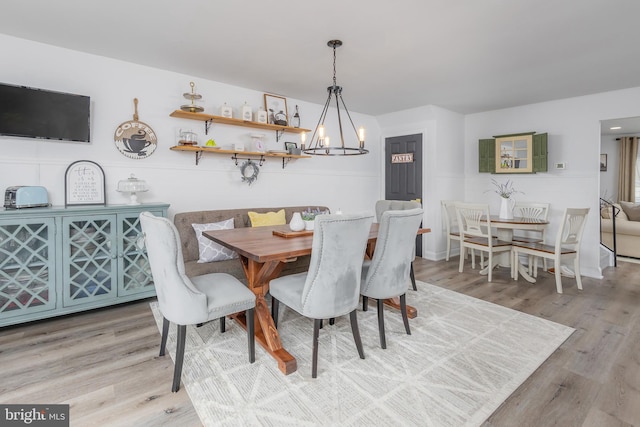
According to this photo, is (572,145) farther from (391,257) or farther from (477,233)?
(391,257)

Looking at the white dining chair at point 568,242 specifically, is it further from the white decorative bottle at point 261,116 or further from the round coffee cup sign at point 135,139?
the round coffee cup sign at point 135,139

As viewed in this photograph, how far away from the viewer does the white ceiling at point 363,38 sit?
2137 mm

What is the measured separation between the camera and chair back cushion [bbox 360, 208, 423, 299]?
208 centimetres

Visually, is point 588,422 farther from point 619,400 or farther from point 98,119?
point 98,119

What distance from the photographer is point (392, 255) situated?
2139 millimetres

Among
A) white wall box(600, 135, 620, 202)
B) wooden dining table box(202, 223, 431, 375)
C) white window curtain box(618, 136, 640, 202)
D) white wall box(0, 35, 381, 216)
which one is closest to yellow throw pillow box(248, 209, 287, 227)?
white wall box(0, 35, 381, 216)

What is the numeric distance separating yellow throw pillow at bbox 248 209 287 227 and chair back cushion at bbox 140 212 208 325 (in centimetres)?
169

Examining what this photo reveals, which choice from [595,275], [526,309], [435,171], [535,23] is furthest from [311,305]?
[595,275]

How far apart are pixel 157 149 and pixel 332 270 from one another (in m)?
2.53

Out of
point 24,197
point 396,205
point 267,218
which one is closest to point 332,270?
point 267,218

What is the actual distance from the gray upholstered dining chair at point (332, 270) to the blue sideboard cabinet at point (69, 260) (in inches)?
70.1

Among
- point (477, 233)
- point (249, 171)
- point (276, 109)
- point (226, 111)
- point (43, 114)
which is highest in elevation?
point (276, 109)

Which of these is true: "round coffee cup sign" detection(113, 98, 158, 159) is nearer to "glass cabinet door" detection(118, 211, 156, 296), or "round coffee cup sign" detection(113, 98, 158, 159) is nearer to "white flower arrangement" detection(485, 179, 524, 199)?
"glass cabinet door" detection(118, 211, 156, 296)

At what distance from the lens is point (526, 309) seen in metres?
2.91
